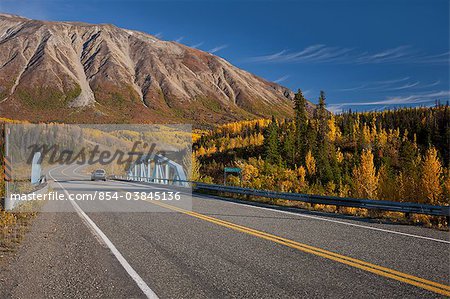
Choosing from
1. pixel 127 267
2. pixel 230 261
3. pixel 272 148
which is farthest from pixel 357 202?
pixel 272 148

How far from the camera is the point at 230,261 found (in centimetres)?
646

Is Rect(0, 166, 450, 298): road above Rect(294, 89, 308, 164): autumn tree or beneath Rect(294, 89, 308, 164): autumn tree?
beneath

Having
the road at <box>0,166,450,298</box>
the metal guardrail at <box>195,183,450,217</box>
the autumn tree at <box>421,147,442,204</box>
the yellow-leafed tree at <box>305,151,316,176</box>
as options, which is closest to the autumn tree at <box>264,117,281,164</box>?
the yellow-leafed tree at <box>305,151,316,176</box>

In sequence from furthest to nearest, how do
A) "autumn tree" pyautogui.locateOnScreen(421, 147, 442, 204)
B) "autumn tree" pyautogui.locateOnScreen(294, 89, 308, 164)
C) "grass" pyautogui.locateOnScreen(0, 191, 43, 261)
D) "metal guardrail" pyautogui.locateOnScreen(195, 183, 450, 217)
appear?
1. "autumn tree" pyautogui.locateOnScreen(294, 89, 308, 164)
2. "autumn tree" pyautogui.locateOnScreen(421, 147, 442, 204)
3. "metal guardrail" pyautogui.locateOnScreen(195, 183, 450, 217)
4. "grass" pyautogui.locateOnScreen(0, 191, 43, 261)

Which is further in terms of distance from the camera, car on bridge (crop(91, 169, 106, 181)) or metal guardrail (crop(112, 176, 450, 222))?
car on bridge (crop(91, 169, 106, 181))

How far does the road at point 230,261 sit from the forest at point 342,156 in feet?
111

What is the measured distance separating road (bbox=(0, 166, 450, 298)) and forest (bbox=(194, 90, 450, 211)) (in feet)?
111

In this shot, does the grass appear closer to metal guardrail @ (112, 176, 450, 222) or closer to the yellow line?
the yellow line

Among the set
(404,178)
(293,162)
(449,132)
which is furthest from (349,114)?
(404,178)

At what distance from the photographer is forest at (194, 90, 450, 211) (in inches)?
2160

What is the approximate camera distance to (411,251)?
23.3ft

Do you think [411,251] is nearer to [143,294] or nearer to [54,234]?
[143,294]

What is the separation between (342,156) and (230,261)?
105 m

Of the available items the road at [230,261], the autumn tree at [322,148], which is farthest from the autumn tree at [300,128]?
the road at [230,261]
